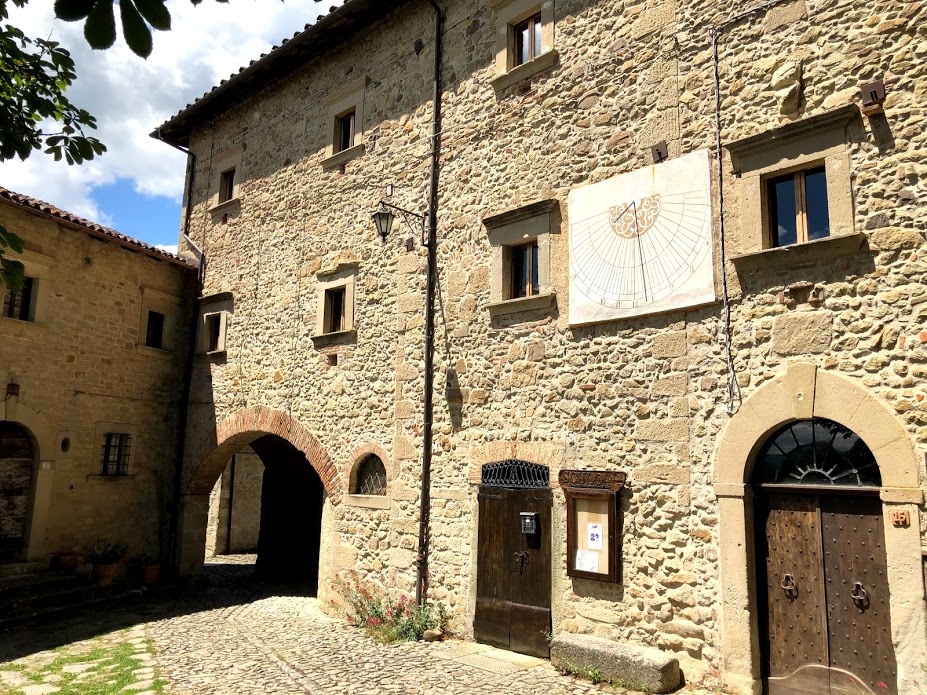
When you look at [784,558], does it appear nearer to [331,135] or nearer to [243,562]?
[331,135]

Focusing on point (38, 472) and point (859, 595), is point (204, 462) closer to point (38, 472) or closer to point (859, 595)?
point (38, 472)

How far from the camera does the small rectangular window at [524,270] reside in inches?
331

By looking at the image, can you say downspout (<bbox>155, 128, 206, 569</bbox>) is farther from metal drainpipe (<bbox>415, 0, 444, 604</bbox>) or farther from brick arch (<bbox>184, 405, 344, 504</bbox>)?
metal drainpipe (<bbox>415, 0, 444, 604</bbox>)

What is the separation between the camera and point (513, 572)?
792cm

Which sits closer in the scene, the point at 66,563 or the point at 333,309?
the point at 333,309

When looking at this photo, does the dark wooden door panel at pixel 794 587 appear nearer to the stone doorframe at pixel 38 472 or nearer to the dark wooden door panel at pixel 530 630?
the dark wooden door panel at pixel 530 630

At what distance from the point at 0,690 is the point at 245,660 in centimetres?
237

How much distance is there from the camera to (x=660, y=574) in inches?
262

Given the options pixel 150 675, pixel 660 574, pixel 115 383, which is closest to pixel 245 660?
pixel 150 675

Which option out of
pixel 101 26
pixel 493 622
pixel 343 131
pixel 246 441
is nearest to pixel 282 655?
pixel 493 622

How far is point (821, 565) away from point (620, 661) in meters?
2.01

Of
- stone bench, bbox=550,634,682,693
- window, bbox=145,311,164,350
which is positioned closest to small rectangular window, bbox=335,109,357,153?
window, bbox=145,311,164,350

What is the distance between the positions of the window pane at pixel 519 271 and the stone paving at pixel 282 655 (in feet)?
14.1

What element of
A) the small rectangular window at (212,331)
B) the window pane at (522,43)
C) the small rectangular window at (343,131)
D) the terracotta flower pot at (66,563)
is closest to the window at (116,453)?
the terracotta flower pot at (66,563)
